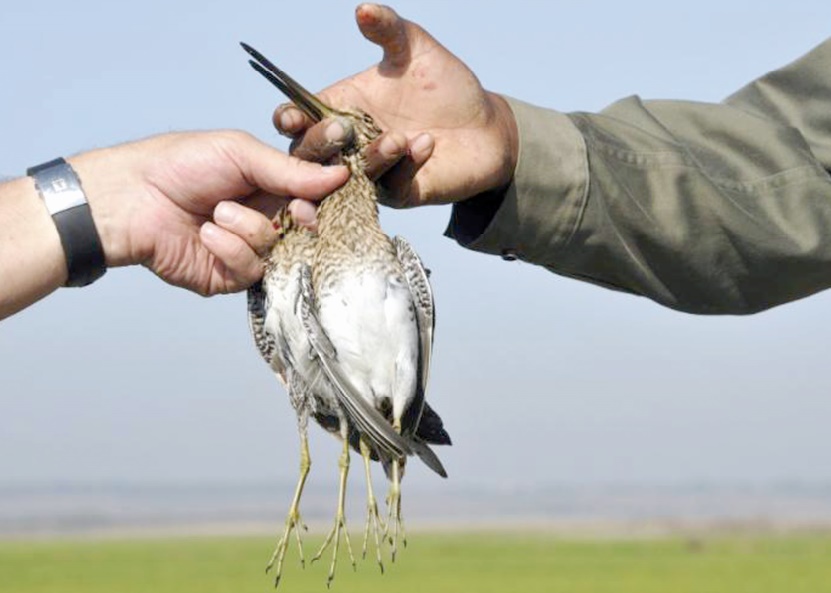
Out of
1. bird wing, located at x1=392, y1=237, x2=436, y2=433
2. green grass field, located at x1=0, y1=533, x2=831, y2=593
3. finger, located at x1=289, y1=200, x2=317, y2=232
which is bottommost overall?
green grass field, located at x1=0, y1=533, x2=831, y2=593

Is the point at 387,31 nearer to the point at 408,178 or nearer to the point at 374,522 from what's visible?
the point at 408,178

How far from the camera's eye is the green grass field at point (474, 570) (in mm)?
37094

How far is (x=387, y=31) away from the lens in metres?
4.74

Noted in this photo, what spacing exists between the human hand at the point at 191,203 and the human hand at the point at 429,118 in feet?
0.99

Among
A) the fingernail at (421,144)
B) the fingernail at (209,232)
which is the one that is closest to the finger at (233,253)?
the fingernail at (209,232)

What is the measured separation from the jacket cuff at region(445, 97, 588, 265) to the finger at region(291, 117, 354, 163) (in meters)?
0.68

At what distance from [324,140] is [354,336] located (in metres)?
0.63

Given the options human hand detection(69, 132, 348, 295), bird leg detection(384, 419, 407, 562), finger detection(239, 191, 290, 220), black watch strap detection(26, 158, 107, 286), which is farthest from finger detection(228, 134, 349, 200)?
bird leg detection(384, 419, 407, 562)

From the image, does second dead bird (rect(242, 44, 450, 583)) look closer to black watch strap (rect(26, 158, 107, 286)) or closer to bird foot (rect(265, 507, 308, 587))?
bird foot (rect(265, 507, 308, 587))

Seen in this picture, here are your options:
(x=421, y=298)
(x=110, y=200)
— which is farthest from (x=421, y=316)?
(x=110, y=200)

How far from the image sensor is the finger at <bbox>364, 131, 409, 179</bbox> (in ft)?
15.1

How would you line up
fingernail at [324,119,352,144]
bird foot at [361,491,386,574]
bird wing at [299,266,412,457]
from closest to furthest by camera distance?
1. bird foot at [361,491,386,574]
2. bird wing at [299,266,412,457]
3. fingernail at [324,119,352,144]

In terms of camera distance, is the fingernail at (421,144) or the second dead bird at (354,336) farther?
the fingernail at (421,144)

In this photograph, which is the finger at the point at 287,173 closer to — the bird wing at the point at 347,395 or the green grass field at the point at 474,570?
the bird wing at the point at 347,395
